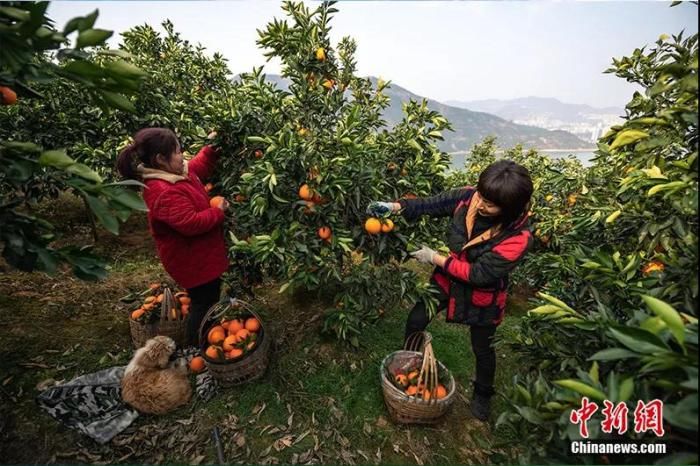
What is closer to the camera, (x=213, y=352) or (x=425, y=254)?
(x=425, y=254)

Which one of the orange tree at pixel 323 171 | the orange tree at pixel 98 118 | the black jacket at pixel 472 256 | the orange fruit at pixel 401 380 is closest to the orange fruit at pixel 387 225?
the orange tree at pixel 323 171

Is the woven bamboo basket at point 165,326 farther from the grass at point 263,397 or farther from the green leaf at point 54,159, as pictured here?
the green leaf at point 54,159

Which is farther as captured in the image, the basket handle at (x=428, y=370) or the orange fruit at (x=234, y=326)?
the orange fruit at (x=234, y=326)

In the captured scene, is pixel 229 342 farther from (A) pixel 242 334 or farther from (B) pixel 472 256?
(B) pixel 472 256

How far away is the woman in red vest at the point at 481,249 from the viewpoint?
7.66 feet

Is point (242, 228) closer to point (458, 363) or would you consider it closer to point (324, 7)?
point (324, 7)

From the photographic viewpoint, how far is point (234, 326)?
328 centimetres

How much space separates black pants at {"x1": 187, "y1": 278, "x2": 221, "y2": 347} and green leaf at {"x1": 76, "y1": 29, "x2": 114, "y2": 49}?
2285mm

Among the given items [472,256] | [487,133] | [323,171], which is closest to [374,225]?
[323,171]

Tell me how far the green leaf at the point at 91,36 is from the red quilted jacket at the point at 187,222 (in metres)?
1.23

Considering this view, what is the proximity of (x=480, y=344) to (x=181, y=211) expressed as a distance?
2579mm

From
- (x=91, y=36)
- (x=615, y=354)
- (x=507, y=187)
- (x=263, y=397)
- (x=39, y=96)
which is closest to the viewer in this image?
(x=615, y=354)

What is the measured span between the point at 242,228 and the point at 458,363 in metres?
2.70

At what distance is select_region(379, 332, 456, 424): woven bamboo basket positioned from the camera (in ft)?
9.21
